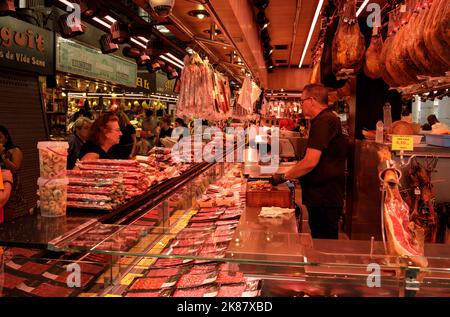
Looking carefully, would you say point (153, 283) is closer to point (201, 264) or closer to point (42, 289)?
point (201, 264)

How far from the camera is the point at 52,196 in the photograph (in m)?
2.32

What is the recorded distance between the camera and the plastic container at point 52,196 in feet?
7.46

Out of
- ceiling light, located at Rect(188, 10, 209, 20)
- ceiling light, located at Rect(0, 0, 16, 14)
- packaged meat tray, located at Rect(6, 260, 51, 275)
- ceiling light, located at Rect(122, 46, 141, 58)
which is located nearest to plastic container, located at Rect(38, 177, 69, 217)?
packaged meat tray, located at Rect(6, 260, 51, 275)

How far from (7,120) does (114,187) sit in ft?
18.8

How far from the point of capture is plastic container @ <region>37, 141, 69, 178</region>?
7.36ft

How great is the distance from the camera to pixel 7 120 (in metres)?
7.48

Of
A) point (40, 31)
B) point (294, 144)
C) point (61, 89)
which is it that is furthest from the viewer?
point (61, 89)

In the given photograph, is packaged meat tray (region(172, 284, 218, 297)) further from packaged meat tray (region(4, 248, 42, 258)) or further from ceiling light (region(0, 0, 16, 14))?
ceiling light (region(0, 0, 16, 14))

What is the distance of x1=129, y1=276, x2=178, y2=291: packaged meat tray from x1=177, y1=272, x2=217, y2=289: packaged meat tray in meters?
0.04

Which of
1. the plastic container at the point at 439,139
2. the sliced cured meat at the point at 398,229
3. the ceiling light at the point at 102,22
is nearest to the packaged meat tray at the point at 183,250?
the sliced cured meat at the point at 398,229

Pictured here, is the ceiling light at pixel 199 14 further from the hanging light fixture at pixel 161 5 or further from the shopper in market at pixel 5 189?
the shopper in market at pixel 5 189
